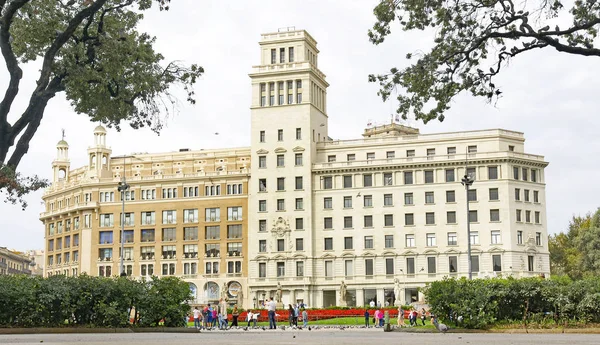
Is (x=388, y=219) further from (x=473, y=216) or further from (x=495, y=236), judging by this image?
(x=495, y=236)

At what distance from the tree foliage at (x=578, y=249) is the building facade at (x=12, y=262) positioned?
95.8m

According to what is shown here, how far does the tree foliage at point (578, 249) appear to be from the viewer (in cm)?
8681

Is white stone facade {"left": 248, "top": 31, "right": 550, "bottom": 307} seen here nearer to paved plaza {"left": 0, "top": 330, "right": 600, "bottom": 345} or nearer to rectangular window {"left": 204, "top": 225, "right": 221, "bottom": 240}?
rectangular window {"left": 204, "top": 225, "right": 221, "bottom": 240}

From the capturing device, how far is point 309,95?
99.9m

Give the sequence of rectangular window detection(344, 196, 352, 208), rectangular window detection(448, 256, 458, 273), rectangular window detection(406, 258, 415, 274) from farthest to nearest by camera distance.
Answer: rectangular window detection(344, 196, 352, 208), rectangular window detection(406, 258, 415, 274), rectangular window detection(448, 256, 458, 273)

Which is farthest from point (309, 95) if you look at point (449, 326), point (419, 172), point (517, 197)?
point (449, 326)

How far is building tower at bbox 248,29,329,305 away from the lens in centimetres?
9688

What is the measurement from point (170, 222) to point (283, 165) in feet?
59.3

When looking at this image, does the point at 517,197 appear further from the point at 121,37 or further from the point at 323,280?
the point at 121,37

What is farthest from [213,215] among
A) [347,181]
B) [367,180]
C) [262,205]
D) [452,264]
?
[452,264]

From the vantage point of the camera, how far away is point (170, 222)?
10688 centimetres

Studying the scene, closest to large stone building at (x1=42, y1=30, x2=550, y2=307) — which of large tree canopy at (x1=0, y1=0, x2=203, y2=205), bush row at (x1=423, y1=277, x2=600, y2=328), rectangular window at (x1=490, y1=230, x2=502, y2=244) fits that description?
rectangular window at (x1=490, y1=230, x2=502, y2=244)

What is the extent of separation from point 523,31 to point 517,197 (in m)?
76.1

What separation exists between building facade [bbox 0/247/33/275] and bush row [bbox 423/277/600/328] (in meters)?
135
